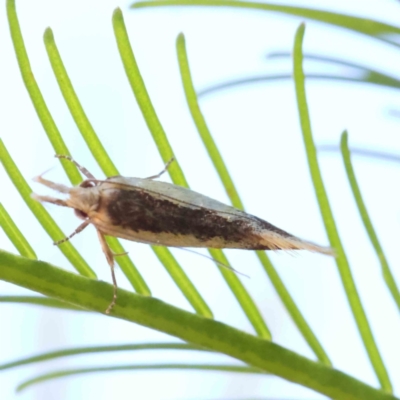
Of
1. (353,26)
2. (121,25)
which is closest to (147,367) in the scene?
(121,25)

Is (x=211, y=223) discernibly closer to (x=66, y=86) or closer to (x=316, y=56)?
(x=66, y=86)

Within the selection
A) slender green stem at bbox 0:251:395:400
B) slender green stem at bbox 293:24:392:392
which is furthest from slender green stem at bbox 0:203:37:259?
slender green stem at bbox 293:24:392:392

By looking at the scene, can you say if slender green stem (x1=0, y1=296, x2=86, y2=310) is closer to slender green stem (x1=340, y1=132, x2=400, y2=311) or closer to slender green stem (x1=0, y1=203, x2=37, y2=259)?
slender green stem (x1=0, y1=203, x2=37, y2=259)

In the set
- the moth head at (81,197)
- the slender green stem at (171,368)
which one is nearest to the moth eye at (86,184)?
the moth head at (81,197)

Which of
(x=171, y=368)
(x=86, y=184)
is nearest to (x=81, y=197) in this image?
(x=86, y=184)

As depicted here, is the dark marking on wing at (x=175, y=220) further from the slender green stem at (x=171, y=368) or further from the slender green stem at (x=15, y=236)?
the slender green stem at (x=171, y=368)

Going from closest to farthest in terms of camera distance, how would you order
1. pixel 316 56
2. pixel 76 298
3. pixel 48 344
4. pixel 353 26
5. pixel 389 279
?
pixel 76 298
pixel 389 279
pixel 353 26
pixel 316 56
pixel 48 344
